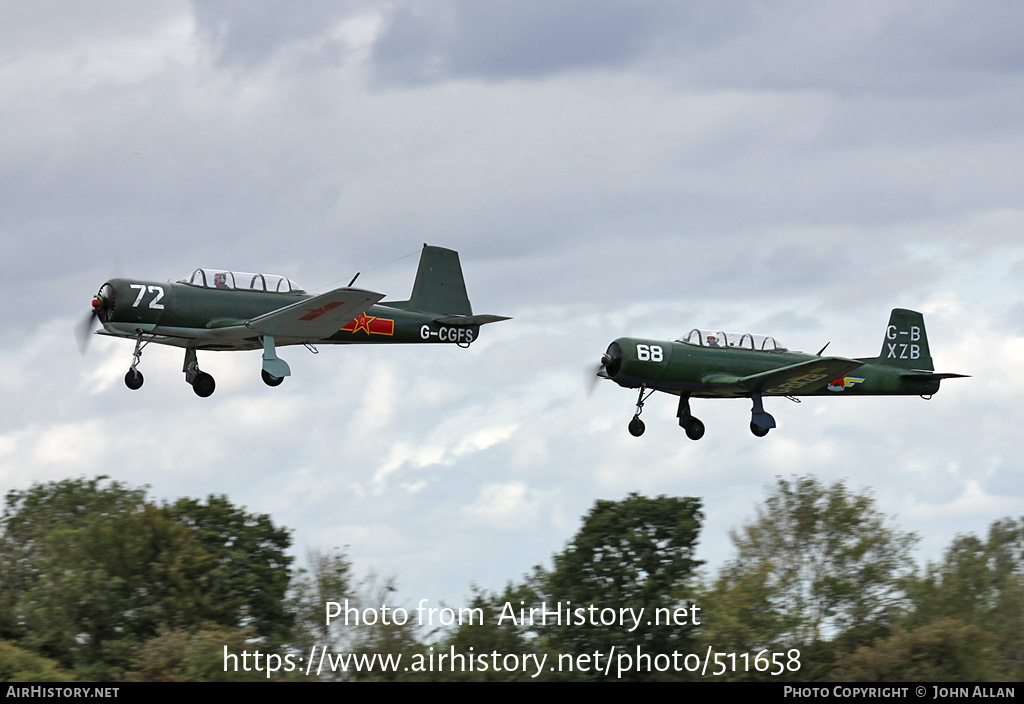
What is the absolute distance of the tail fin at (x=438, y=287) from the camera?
3544 cm

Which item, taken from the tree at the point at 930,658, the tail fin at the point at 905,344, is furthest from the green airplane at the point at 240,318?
the tree at the point at 930,658

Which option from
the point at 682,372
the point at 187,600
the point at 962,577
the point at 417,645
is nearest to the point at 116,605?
the point at 187,600

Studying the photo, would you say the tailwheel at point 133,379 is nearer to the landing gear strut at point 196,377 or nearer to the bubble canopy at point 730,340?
the landing gear strut at point 196,377

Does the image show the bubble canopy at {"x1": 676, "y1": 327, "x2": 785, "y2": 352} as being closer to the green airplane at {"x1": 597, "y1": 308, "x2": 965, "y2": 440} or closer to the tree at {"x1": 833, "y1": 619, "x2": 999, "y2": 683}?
the green airplane at {"x1": 597, "y1": 308, "x2": 965, "y2": 440}

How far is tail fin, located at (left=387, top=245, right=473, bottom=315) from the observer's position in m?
35.4

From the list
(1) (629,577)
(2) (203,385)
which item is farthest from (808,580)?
(2) (203,385)

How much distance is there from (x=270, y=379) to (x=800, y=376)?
13.7 meters

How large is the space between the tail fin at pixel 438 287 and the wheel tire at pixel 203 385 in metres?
4.92

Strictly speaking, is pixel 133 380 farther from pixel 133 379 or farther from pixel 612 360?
pixel 612 360

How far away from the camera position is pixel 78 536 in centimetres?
4322

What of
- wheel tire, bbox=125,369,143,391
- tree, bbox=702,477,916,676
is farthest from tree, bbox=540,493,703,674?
wheel tire, bbox=125,369,143,391
